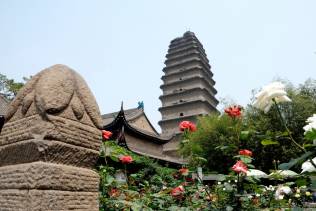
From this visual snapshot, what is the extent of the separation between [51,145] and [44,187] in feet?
0.67

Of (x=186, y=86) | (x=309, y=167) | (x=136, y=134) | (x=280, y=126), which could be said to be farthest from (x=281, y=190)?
(x=186, y=86)

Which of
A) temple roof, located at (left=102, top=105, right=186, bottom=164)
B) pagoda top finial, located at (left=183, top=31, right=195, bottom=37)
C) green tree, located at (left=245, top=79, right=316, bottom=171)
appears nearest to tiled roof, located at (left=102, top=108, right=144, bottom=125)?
temple roof, located at (left=102, top=105, right=186, bottom=164)

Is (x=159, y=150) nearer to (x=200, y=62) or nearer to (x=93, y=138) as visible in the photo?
(x=200, y=62)

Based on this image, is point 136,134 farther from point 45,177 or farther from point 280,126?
point 45,177

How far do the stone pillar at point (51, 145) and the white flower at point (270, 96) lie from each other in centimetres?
95

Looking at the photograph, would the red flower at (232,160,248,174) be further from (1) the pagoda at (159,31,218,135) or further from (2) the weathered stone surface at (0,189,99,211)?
(1) the pagoda at (159,31,218,135)

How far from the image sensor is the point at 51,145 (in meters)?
1.50

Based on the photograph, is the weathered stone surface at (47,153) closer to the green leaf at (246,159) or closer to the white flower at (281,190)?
the green leaf at (246,159)

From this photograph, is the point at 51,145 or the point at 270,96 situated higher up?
the point at 270,96

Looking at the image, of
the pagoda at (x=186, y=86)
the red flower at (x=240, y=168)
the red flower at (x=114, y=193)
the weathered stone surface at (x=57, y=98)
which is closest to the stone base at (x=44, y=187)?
the weathered stone surface at (x=57, y=98)

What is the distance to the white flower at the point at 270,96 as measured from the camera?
1227mm

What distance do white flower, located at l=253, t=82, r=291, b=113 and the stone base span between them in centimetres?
98

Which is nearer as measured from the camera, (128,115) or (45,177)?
(45,177)

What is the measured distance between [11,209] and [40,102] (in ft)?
1.77
